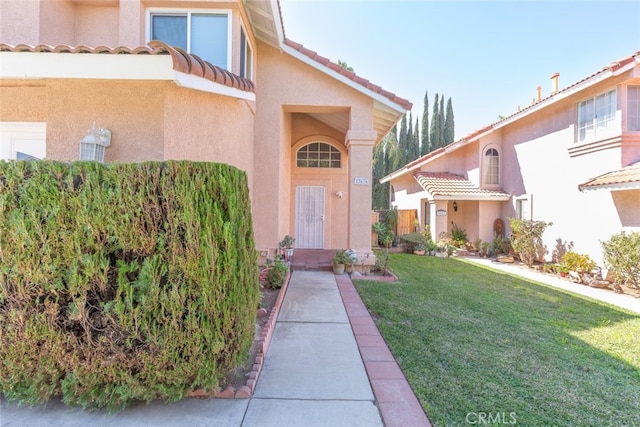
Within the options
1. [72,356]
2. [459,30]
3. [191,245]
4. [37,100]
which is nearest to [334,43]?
[459,30]

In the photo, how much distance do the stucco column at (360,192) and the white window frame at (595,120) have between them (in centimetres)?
902

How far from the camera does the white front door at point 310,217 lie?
12664mm

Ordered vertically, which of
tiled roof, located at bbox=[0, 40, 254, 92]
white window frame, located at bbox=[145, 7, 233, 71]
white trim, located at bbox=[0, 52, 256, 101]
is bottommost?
white trim, located at bbox=[0, 52, 256, 101]

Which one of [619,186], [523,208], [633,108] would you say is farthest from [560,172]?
[619,186]

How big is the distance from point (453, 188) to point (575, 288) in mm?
8035

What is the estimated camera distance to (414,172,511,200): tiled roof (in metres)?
15.6

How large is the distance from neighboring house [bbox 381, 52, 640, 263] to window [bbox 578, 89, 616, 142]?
0.12 ft

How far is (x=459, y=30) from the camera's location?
42.1 ft

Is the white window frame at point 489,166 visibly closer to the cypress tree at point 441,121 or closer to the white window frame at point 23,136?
the white window frame at point 23,136

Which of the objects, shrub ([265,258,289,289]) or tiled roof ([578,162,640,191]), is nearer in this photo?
shrub ([265,258,289,289])

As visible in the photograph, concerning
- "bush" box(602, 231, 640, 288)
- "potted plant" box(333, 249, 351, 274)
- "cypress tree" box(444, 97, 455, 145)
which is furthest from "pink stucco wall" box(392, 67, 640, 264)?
"cypress tree" box(444, 97, 455, 145)

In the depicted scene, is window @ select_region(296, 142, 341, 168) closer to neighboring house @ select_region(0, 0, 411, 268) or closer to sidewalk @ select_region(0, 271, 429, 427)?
Answer: neighboring house @ select_region(0, 0, 411, 268)

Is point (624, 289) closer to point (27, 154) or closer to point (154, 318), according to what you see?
point (154, 318)

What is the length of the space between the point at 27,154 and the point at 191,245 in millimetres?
5139
